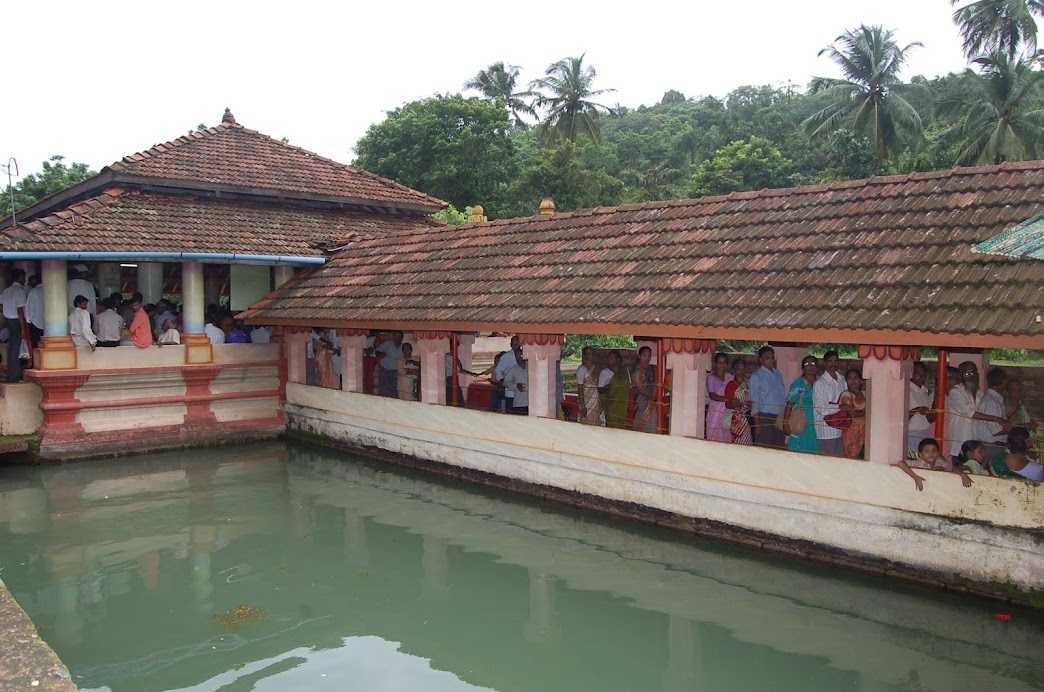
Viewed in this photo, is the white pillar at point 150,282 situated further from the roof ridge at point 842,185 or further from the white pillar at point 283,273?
the roof ridge at point 842,185

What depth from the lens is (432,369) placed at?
38.4 ft

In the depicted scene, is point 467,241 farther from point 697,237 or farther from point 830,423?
point 830,423

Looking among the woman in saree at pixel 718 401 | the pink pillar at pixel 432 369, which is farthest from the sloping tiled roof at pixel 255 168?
the woman in saree at pixel 718 401

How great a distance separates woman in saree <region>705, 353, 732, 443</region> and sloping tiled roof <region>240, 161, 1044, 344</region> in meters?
1.31

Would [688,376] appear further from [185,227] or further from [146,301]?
[146,301]

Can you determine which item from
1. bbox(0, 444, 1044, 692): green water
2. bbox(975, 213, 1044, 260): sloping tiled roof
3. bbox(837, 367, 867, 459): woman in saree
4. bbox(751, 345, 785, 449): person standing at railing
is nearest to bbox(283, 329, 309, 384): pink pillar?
bbox(0, 444, 1044, 692): green water

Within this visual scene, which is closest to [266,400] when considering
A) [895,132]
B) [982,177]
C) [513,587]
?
[513,587]

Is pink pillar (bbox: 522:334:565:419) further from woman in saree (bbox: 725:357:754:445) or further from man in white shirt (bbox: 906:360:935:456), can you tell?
man in white shirt (bbox: 906:360:935:456)

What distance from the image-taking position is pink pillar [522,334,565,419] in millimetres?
10117

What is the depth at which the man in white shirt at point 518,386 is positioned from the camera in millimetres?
11406

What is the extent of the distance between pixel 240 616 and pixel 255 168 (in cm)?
1099

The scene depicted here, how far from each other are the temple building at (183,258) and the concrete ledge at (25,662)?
7.77 meters

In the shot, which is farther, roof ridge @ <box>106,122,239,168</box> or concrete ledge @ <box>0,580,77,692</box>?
roof ridge @ <box>106,122,239,168</box>

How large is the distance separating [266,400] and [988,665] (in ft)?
37.3
